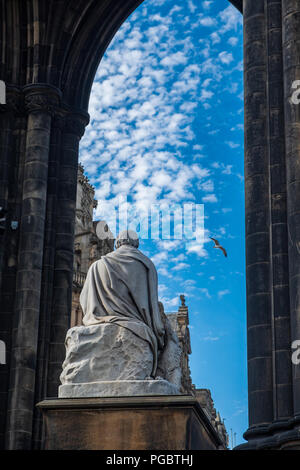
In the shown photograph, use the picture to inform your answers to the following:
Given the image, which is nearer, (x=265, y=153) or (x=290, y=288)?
(x=290, y=288)

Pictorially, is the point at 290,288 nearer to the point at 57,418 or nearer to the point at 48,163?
the point at 57,418

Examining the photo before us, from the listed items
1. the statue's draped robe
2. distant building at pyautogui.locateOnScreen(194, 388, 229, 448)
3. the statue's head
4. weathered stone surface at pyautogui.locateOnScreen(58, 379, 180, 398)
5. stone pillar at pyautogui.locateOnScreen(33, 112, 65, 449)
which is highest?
distant building at pyautogui.locateOnScreen(194, 388, 229, 448)

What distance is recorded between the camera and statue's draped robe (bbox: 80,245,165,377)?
11.7 metres

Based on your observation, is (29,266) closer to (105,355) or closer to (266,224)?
(266,224)

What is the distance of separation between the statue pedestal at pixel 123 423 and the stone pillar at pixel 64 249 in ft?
27.7

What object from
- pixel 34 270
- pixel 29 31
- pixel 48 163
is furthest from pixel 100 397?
pixel 29 31

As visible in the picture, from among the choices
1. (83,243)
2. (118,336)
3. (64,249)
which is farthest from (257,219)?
(83,243)

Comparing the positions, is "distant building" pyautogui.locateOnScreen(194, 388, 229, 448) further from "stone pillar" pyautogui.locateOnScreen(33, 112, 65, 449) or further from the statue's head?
the statue's head

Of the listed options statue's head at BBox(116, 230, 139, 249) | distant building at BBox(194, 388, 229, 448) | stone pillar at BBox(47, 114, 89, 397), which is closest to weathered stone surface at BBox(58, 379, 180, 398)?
statue's head at BBox(116, 230, 139, 249)

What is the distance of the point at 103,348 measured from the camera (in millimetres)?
11414

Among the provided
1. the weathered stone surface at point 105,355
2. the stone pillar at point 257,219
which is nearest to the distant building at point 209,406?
the stone pillar at point 257,219

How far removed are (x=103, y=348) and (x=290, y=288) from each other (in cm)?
332

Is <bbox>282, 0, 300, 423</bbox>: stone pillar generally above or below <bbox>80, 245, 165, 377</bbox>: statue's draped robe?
above

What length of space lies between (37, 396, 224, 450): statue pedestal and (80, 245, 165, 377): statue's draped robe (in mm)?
958
